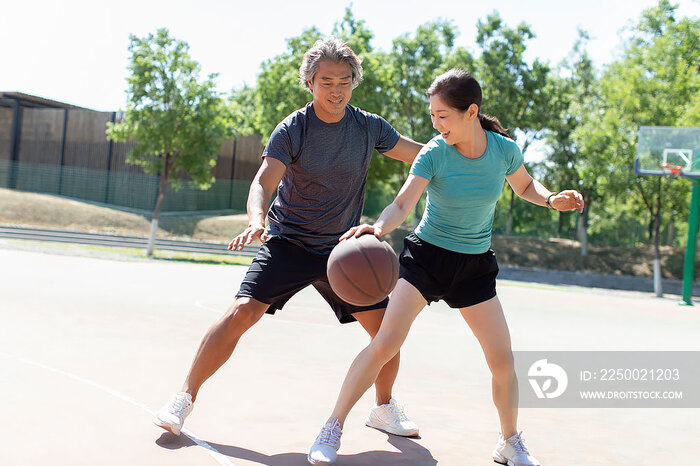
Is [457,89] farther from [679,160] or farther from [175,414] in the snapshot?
[679,160]

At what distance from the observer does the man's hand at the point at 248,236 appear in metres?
3.46

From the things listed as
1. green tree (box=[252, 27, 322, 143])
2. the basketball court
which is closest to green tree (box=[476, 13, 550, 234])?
green tree (box=[252, 27, 322, 143])

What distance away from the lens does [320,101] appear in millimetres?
3996

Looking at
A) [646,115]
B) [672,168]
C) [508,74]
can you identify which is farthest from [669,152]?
[508,74]

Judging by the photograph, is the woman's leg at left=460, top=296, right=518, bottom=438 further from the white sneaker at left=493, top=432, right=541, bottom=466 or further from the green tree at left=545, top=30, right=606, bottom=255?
the green tree at left=545, top=30, right=606, bottom=255

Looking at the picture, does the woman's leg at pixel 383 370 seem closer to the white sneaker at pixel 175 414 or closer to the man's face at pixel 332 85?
the white sneaker at pixel 175 414

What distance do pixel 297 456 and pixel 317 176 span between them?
→ 1550 mm

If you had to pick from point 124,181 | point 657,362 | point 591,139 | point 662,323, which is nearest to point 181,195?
point 124,181

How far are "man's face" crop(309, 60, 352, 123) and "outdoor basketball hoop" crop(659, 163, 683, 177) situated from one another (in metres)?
18.4

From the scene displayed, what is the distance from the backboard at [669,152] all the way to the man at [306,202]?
1810 centimetres

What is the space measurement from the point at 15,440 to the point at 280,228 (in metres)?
1.82

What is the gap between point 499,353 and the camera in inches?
148

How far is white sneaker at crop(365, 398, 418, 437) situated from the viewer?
4.27 metres

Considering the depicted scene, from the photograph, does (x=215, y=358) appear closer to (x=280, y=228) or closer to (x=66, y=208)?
(x=280, y=228)
